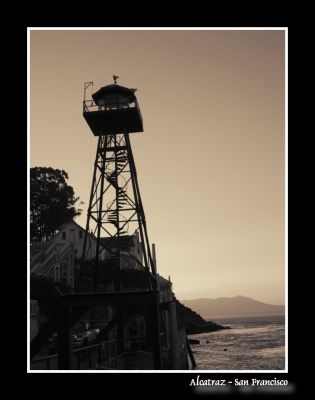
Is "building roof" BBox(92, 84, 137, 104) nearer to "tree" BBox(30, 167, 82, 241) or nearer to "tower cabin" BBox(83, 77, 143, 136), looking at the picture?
"tower cabin" BBox(83, 77, 143, 136)

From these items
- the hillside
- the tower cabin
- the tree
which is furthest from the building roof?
the hillside

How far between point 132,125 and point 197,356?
37433 mm

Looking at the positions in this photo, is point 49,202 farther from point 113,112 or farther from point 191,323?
point 191,323

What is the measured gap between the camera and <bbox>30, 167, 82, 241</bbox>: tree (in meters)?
61.6

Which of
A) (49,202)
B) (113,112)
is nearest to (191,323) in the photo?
(49,202)

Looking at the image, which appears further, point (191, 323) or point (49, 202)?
point (191, 323)

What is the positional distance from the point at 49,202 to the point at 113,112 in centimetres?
3989

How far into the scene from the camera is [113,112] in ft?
86.9

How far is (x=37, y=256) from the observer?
40.2 metres

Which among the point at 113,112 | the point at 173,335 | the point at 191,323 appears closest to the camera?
the point at 173,335

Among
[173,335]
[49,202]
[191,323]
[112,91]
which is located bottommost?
[191,323]

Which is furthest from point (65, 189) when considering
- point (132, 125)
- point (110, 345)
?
point (110, 345)

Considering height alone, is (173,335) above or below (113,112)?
below
